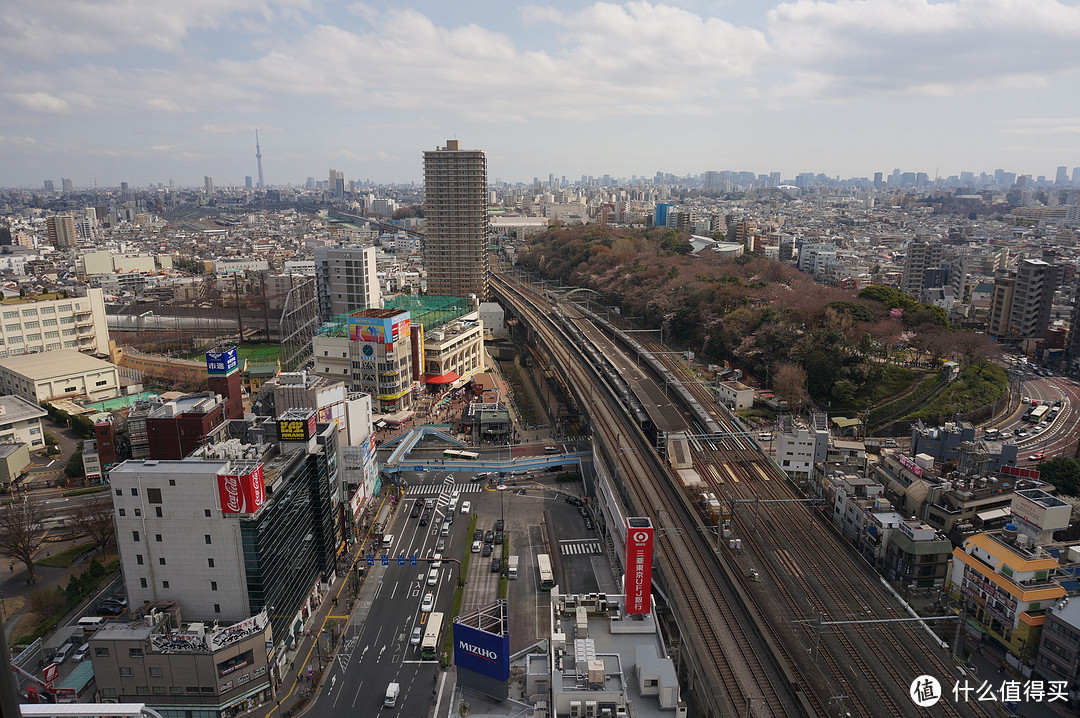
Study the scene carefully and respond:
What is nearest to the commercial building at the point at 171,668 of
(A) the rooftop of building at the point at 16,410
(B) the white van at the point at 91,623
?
(B) the white van at the point at 91,623

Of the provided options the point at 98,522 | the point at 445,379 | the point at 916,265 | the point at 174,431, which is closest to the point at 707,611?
the point at 174,431

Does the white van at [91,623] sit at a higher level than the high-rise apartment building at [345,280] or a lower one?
lower

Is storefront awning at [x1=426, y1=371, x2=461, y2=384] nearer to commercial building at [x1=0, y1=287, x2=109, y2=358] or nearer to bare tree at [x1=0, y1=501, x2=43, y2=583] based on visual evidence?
bare tree at [x1=0, y1=501, x2=43, y2=583]

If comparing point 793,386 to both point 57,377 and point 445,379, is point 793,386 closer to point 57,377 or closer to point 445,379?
point 445,379

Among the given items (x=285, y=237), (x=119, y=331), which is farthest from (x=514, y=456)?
(x=285, y=237)

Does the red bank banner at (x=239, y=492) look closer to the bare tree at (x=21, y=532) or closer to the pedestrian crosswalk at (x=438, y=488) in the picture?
the bare tree at (x=21, y=532)
